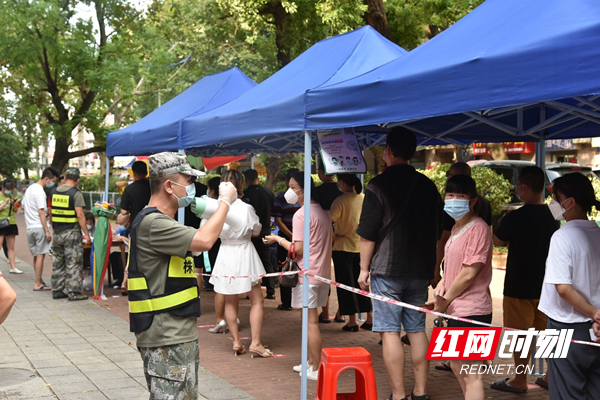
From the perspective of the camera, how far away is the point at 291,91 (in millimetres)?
5879

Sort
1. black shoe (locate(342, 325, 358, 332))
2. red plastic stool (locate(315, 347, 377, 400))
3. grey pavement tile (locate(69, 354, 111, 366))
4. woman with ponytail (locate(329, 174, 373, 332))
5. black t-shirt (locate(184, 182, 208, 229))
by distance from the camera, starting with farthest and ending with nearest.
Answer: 1. black t-shirt (locate(184, 182, 208, 229))
2. black shoe (locate(342, 325, 358, 332))
3. woman with ponytail (locate(329, 174, 373, 332))
4. grey pavement tile (locate(69, 354, 111, 366))
5. red plastic stool (locate(315, 347, 377, 400))

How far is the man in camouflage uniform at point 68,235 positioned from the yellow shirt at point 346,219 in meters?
4.33

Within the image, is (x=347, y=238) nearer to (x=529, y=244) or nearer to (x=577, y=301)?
(x=529, y=244)

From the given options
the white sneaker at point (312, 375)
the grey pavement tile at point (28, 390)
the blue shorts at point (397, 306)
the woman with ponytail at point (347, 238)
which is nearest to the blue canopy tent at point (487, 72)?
the blue shorts at point (397, 306)

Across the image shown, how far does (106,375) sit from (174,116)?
4.03 metres

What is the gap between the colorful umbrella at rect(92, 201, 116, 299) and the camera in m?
9.70

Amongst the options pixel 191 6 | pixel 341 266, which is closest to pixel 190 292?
pixel 341 266

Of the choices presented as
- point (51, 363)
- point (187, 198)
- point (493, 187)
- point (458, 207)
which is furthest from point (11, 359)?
point (493, 187)

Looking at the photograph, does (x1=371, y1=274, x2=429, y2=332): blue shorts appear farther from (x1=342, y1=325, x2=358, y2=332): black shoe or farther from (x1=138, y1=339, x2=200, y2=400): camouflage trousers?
(x1=342, y1=325, x2=358, y2=332): black shoe

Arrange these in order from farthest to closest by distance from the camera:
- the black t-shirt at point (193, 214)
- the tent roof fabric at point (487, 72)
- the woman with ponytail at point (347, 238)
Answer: the black t-shirt at point (193, 214) < the woman with ponytail at point (347, 238) < the tent roof fabric at point (487, 72)

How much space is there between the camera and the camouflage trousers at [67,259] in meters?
9.75

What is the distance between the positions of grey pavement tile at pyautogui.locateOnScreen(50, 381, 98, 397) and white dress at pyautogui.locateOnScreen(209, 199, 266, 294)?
1617 millimetres

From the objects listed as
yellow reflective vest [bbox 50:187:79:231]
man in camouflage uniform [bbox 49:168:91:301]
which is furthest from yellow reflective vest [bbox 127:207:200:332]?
yellow reflective vest [bbox 50:187:79:231]

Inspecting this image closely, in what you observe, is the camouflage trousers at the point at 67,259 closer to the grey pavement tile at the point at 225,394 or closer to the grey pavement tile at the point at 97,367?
the grey pavement tile at the point at 97,367
